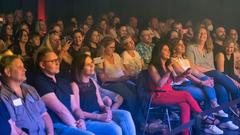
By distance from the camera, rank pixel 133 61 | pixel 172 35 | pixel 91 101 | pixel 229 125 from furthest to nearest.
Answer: pixel 172 35
pixel 229 125
pixel 133 61
pixel 91 101

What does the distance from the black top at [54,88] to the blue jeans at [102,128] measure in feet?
0.90

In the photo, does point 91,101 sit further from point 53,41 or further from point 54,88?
point 53,41

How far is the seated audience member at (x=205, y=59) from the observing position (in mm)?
6000

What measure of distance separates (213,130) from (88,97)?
6.75 feet

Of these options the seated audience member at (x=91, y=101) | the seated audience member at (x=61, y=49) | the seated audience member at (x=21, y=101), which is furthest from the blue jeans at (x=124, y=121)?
the seated audience member at (x=21, y=101)

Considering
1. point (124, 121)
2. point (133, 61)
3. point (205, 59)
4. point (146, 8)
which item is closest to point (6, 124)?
point (124, 121)

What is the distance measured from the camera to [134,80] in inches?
207

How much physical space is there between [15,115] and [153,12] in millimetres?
5664

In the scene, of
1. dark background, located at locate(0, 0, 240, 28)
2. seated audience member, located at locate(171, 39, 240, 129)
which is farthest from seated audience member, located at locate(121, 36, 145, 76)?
dark background, located at locate(0, 0, 240, 28)

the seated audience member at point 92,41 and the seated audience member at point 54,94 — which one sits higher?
the seated audience member at point 92,41

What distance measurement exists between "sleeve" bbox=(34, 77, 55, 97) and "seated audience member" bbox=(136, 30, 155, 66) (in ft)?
5.83

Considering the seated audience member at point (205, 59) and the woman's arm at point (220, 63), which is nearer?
the seated audience member at point (205, 59)

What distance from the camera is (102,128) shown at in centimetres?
427

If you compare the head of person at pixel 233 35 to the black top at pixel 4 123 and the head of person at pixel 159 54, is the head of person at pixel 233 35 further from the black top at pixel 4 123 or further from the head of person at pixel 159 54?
the black top at pixel 4 123
